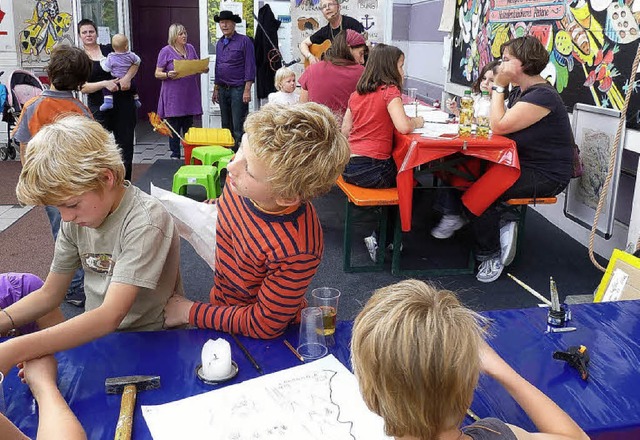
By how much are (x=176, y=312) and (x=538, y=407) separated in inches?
35.8

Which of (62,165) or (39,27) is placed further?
(39,27)

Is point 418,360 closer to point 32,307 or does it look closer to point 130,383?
point 130,383

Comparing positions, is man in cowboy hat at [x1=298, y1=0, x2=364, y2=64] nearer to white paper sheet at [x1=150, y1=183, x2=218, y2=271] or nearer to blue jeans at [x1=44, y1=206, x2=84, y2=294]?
blue jeans at [x1=44, y1=206, x2=84, y2=294]

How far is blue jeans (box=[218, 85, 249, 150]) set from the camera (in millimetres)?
6871

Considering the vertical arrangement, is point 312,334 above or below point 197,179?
above

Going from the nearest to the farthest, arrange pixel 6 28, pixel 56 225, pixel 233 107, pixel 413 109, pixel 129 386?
pixel 129 386 < pixel 56 225 < pixel 413 109 < pixel 233 107 < pixel 6 28

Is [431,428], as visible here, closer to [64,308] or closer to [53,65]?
[64,308]

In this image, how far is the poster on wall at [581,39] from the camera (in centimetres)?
348

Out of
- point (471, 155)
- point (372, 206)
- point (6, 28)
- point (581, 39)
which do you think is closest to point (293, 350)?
point (471, 155)

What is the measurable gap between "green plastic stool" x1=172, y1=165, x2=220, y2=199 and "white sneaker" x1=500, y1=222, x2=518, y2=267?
233 cm

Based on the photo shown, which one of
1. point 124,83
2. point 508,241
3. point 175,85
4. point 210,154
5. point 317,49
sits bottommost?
point 508,241

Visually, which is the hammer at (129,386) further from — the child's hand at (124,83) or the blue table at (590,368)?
the child's hand at (124,83)

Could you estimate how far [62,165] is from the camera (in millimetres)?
1357

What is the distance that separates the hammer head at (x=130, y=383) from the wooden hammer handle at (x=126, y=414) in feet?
0.04
